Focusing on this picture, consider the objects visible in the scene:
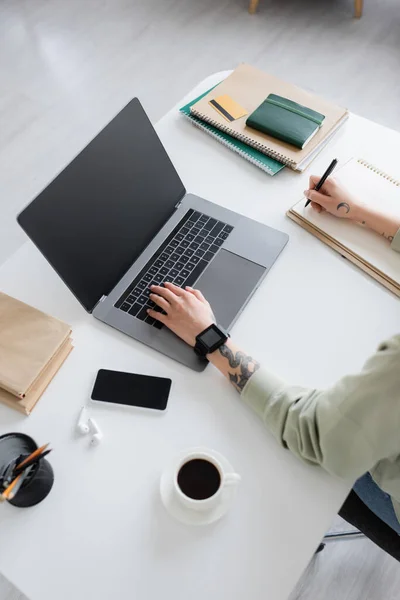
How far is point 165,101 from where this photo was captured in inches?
101

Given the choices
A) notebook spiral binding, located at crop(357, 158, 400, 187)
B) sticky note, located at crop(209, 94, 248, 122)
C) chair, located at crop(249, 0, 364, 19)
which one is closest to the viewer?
notebook spiral binding, located at crop(357, 158, 400, 187)

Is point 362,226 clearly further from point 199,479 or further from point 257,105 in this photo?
point 199,479

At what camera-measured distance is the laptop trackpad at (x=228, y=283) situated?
1.00 m

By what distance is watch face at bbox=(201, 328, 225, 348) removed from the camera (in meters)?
0.91

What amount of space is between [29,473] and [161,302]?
39cm

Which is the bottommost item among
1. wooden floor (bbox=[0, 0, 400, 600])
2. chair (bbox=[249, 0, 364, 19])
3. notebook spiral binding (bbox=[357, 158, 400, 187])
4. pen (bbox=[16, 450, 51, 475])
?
pen (bbox=[16, 450, 51, 475])

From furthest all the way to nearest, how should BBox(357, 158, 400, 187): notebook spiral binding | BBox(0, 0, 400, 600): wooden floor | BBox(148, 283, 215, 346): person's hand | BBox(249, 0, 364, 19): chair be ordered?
1. BBox(249, 0, 364, 19): chair
2. BBox(0, 0, 400, 600): wooden floor
3. BBox(357, 158, 400, 187): notebook spiral binding
4. BBox(148, 283, 215, 346): person's hand

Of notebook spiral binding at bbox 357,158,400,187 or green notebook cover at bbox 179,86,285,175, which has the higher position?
notebook spiral binding at bbox 357,158,400,187

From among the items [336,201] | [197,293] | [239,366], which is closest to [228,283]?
[197,293]

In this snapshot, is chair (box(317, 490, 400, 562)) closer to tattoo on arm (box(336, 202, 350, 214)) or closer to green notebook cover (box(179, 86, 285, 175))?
tattoo on arm (box(336, 202, 350, 214))

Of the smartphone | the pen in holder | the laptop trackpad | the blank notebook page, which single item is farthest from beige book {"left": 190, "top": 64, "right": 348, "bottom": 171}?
the pen in holder

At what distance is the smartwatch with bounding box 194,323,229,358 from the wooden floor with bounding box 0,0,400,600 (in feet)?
4.67

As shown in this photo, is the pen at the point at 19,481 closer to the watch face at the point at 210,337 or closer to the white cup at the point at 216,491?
the white cup at the point at 216,491

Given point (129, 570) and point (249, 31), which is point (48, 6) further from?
point (129, 570)
